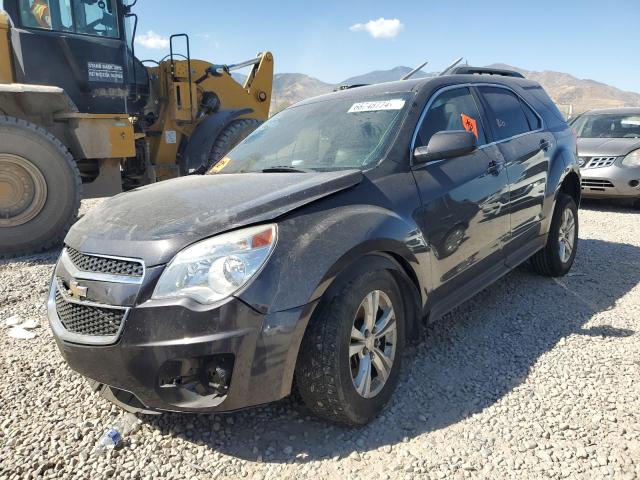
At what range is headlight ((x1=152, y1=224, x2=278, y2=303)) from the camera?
6.81 feet

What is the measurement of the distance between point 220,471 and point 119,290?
36.4 inches

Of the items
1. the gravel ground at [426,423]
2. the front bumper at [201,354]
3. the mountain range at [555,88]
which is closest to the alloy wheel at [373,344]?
the gravel ground at [426,423]

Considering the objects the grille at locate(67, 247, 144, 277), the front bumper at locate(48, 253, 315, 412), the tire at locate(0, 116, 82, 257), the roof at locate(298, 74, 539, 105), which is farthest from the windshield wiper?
the tire at locate(0, 116, 82, 257)

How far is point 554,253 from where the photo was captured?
4465mm

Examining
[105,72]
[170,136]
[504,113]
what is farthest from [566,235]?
[105,72]

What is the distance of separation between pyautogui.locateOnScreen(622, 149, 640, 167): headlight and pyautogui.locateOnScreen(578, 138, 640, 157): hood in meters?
0.07

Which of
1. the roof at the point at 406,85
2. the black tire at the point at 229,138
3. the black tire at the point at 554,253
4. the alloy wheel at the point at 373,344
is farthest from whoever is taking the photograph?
the black tire at the point at 229,138

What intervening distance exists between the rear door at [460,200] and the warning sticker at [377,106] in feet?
0.63

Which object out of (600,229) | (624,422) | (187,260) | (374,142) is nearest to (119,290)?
(187,260)

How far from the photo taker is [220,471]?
223 cm

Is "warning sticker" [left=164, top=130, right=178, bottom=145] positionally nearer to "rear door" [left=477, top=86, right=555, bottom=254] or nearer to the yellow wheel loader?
the yellow wheel loader

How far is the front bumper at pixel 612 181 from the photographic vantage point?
781 centimetres

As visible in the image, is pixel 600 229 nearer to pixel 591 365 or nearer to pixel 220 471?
pixel 591 365

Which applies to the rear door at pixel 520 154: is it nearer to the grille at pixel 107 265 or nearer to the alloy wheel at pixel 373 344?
the alloy wheel at pixel 373 344
